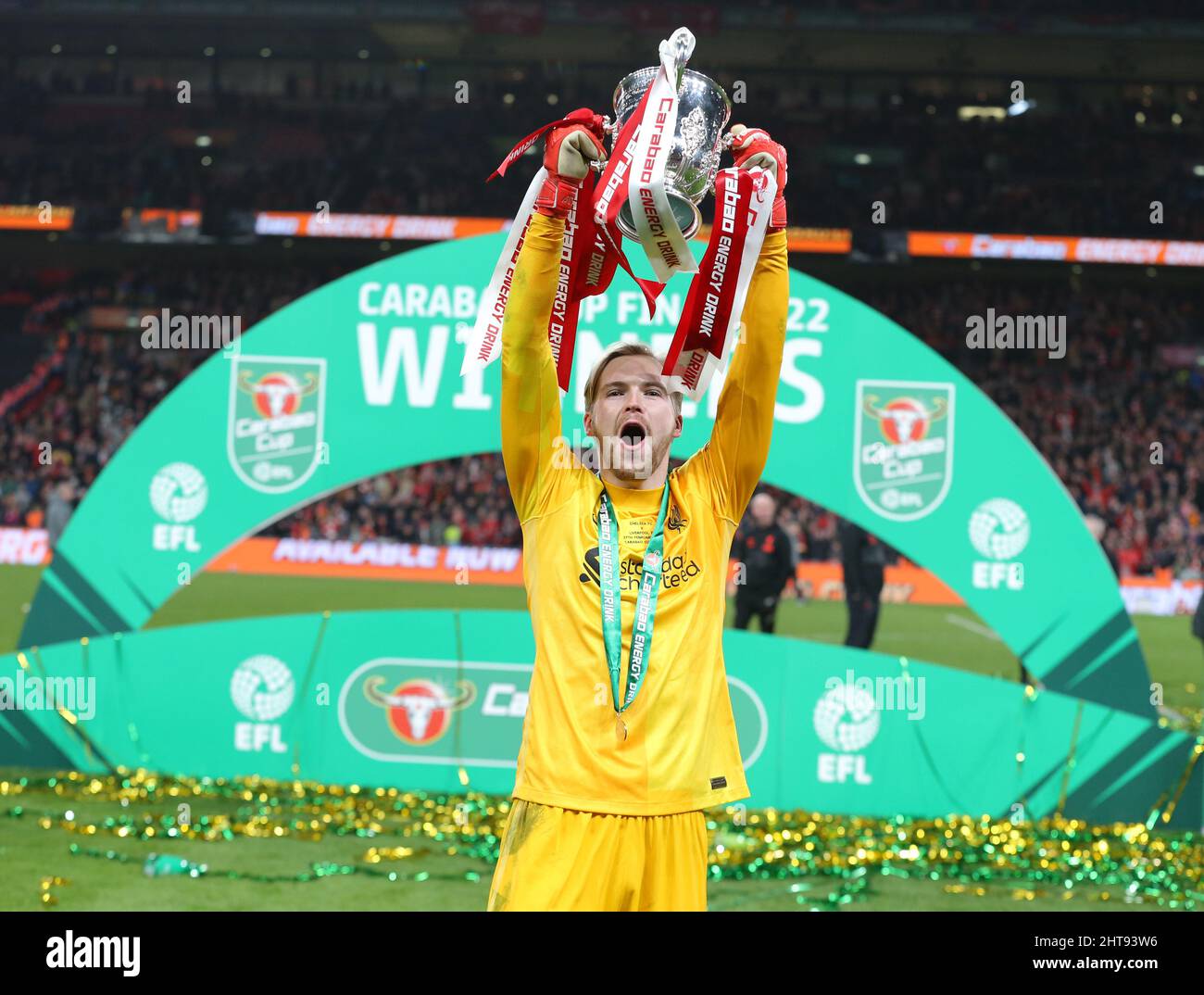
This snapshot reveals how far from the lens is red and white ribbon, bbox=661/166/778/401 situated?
2992mm

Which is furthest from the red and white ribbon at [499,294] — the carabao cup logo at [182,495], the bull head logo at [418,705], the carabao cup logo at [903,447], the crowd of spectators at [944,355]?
the crowd of spectators at [944,355]

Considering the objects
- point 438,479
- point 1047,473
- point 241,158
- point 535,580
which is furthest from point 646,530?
point 241,158

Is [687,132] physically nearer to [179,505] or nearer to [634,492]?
[634,492]

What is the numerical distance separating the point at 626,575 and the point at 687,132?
103cm

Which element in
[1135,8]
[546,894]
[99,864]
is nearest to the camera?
[546,894]

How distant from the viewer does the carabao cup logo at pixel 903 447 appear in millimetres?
7211

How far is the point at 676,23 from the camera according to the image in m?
23.9

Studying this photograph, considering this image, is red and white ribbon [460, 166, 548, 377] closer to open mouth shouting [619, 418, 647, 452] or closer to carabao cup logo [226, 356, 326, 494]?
open mouth shouting [619, 418, 647, 452]

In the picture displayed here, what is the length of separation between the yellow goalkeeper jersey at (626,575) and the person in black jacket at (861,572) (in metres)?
5.79

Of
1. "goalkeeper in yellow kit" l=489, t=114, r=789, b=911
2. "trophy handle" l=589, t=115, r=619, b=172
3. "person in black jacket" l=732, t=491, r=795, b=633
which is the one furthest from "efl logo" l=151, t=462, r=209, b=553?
"trophy handle" l=589, t=115, r=619, b=172

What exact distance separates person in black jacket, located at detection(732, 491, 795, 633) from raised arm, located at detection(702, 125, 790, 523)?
5.85m

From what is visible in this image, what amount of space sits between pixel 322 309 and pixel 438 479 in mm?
17650

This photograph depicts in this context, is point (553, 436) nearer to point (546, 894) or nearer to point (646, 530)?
point (646, 530)

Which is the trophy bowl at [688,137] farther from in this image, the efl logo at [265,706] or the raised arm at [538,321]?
the efl logo at [265,706]
